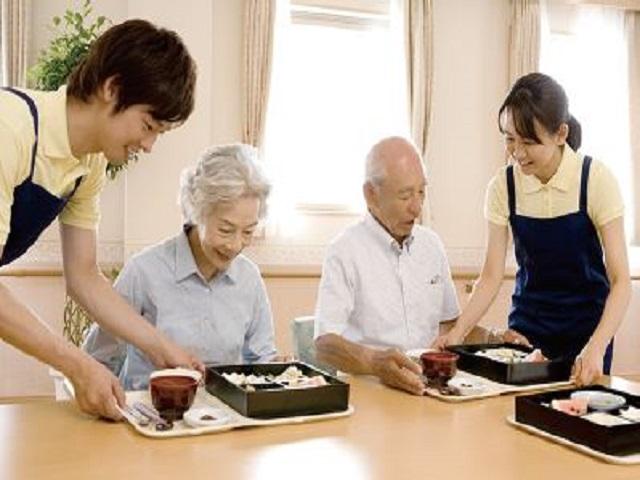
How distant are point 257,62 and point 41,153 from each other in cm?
322

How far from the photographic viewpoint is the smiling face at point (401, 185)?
2.28m

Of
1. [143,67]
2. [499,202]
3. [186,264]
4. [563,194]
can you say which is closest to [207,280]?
[186,264]

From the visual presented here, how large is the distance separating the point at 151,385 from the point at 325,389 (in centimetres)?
35

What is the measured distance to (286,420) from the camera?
60.4 inches

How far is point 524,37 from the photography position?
16.9ft

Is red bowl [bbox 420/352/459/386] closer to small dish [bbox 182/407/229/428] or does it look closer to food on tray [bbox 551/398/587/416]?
food on tray [bbox 551/398/587/416]

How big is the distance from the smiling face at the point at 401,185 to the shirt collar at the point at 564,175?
34 cm

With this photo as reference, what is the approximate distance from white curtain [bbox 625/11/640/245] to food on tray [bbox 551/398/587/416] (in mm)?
4348

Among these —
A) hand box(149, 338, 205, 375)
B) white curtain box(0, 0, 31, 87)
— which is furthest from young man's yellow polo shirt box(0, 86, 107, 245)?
white curtain box(0, 0, 31, 87)

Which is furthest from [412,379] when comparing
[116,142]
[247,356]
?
[116,142]

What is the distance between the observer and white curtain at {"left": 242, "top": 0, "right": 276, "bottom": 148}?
4582 mm

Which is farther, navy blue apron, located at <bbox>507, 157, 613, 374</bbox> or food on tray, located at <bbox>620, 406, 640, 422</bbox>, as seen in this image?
navy blue apron, located at <bbox>507, 157, 613, 374</bbox>

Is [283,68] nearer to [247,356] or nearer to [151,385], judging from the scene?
[247,356]

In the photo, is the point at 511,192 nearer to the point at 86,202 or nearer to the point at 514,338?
the point at 514,338
